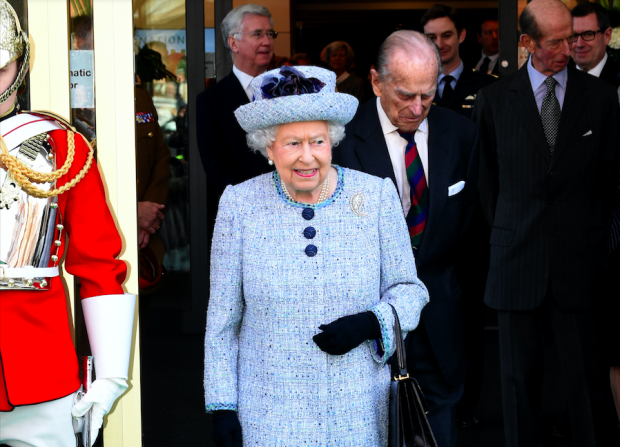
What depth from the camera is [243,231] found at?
86.6 inches

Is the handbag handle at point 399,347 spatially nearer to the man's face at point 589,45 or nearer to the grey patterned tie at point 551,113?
the grey patterned tie at point 551,113

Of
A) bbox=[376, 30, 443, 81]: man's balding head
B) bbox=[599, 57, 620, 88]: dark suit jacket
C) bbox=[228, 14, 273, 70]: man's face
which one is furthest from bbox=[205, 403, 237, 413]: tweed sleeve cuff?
bbox=[599, 57, 620, 88]: dark suit jacket

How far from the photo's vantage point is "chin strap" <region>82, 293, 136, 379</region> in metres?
2.02

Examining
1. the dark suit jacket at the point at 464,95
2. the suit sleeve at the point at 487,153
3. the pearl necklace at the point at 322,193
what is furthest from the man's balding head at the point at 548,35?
the pearl necklace at the point at 322,193

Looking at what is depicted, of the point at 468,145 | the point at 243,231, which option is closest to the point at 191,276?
the point at 468,145

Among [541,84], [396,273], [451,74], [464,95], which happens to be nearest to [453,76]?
[451,74]

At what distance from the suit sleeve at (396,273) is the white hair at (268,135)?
0.19 metres

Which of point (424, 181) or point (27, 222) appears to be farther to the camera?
point (424, 181)

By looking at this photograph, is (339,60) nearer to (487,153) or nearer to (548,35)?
(487,153)

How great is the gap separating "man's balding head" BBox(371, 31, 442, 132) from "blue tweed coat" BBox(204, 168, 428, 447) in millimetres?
763

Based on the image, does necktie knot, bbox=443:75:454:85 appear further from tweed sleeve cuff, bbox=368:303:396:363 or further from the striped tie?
tweed sleeve cuff, bbox=368:303:396:363

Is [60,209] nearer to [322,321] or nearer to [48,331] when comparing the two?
[48,331]

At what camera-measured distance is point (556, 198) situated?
3.36 meters

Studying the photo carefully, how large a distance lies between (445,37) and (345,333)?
2.95 meters
